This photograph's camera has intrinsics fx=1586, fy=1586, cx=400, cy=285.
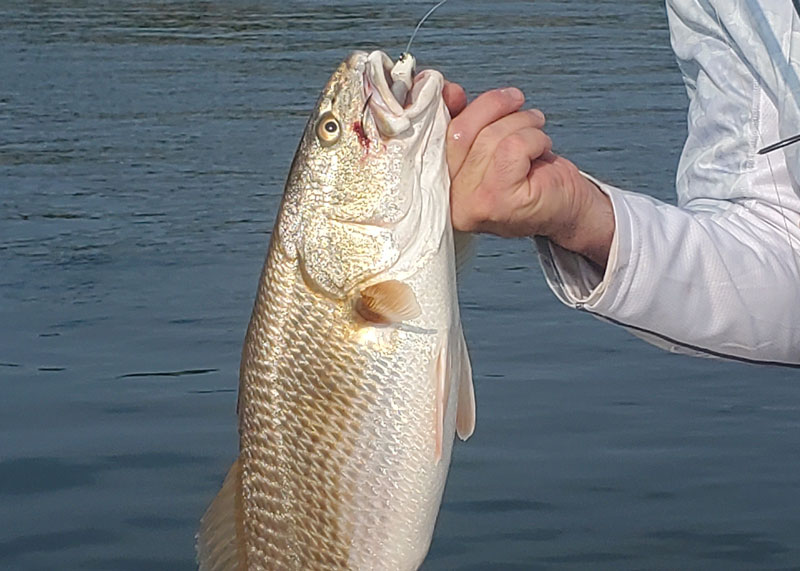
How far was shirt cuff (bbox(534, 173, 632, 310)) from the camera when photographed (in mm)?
3074

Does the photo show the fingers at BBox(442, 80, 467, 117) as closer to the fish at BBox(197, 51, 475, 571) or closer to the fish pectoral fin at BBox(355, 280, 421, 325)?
the fish at BBox(197, 51, 475, 571)

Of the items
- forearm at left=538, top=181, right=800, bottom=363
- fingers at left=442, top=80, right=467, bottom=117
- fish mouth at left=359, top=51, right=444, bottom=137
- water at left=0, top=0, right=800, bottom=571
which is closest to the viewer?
fish mouth at left=359, top=51, right=444, bottom=137

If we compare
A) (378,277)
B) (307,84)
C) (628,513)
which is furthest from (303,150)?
(307,84)

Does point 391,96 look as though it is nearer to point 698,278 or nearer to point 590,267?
point 590,267

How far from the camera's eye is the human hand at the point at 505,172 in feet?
9.16

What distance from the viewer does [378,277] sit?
9.11ft

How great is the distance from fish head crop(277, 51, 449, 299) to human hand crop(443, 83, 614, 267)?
4 cm

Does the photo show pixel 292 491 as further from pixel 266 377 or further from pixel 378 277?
pixel 378 277

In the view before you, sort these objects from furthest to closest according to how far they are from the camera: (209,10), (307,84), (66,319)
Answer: (209,10) < (307,84) < (66,319)

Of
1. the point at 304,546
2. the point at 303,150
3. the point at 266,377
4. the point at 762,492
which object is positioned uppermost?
the point at 303,150

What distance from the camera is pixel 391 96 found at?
275cm

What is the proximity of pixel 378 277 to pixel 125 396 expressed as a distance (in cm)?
497

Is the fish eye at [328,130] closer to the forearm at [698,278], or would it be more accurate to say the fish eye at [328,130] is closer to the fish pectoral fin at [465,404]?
the fish pectoral fin at [465,404]

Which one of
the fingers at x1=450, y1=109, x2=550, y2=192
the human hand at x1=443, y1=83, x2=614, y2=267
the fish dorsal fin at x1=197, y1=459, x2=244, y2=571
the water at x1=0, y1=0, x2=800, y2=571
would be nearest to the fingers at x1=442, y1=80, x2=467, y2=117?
the human hand at x1=443, y1=83, x2=614, y2=267
